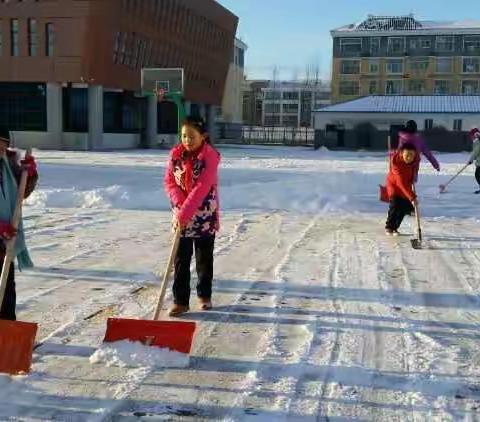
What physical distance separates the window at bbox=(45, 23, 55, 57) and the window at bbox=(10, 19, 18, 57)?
8.16 ft

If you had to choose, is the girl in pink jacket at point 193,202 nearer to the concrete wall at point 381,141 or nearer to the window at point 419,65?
the concrete wall at point 381,141

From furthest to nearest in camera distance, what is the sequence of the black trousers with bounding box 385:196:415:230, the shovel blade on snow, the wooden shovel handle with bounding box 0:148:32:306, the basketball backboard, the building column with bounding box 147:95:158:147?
the building column with bounding box 147:95:158:147, the basketball backboard, the black trousers with bounding box 385:196:415:230, the shovel blade on snow, the wooden shovel handle with bounding box 0:148:32:306

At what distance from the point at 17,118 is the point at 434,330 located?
4327cm

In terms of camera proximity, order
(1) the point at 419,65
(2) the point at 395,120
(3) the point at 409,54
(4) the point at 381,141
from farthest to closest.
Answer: (1) the point at 419,65 < (3) the point at 409,54 < (4) the point at 381,141 < (2) the point at 395,120

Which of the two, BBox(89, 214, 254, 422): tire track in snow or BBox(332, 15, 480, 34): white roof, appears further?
BBox(332, 15, 480, 34): white roof

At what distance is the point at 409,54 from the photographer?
81312 mm

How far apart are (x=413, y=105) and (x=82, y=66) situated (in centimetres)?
2959

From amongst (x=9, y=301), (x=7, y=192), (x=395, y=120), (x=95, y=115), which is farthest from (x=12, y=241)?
(x=395, y=120)

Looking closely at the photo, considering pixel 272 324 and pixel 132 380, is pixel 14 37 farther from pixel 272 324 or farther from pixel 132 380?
pixel 132 380

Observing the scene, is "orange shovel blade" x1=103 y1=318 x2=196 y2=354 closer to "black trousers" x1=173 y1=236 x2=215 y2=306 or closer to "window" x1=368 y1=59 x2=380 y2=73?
"black trousers" x1=173 y1=236 x2=215 y2=306

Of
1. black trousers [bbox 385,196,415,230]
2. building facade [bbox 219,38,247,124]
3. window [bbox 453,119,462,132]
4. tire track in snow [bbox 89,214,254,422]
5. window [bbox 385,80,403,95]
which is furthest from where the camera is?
building facade [bbox 219,38,247,124]

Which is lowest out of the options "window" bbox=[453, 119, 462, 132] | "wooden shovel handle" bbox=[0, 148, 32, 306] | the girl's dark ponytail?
"wooden shovel handle" bbox=[0, 148, 32, 306]

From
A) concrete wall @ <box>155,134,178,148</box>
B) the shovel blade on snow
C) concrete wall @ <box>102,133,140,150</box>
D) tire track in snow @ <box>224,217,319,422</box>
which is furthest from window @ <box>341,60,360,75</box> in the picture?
tire track in snow @ <box>224,217,319,422</box>

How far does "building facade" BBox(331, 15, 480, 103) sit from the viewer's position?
263ft
